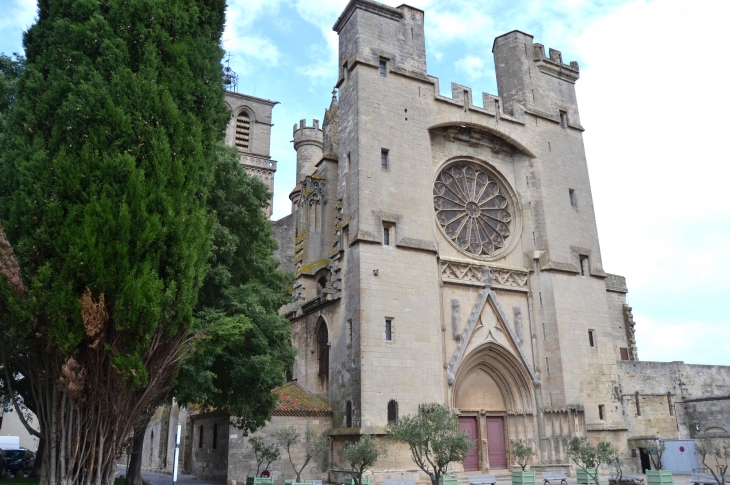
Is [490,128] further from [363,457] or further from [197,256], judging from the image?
[197,256]

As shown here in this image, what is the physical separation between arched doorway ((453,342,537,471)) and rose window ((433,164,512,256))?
13.1 feet

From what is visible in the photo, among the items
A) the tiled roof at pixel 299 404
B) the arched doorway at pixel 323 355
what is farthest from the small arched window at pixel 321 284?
the tiled roof at pixel 299 404

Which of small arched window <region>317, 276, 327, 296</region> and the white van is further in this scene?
the white van

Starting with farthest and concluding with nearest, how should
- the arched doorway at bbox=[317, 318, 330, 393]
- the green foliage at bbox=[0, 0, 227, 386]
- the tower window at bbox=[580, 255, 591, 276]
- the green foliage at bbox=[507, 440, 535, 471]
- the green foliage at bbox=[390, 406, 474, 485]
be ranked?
the tower window at bbox=[580, 255, 591, 276], the arched doorway at bbox=[317, 318, 330, 393], the green foliage at bbox=[507, 440, 535, 471], the green foliage at bbox=[390, 406, 474, 485], the green foliage at bbox=[0, 0, 227, 386]

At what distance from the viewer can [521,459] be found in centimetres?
1839

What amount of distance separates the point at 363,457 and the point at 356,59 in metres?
13.0

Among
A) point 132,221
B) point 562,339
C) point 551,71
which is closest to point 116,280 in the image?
point 132,221

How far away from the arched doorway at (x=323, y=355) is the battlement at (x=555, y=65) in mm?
14280

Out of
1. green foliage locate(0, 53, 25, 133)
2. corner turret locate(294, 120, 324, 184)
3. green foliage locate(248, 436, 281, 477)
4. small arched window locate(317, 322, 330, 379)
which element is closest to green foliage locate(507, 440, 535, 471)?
small arched window locate(317, 322, 330, 379)

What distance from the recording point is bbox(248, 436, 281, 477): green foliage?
15.0 meters

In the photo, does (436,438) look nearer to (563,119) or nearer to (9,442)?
(563,119)

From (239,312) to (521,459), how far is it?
1048cm

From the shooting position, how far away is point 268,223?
16500 millimetres

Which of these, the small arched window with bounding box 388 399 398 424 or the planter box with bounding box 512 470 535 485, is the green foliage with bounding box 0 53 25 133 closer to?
the small arched window with bounding box 388 399 398 424
